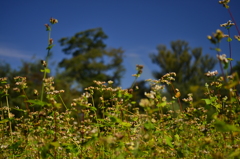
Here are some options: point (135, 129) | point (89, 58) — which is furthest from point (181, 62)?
point (135, 129)

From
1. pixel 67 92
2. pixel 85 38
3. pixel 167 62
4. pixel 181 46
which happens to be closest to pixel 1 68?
pixel 67 92

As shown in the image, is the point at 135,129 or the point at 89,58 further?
the point at 89,58

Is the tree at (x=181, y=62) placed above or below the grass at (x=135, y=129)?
above

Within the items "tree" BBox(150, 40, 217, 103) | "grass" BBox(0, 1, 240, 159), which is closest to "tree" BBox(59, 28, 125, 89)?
"tree" BBox(150, 40, 217, 103)

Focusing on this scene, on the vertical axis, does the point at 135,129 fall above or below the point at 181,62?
below

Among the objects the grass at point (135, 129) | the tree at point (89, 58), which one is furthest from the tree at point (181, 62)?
the grass at point (135, 129)

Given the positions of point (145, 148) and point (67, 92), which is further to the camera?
point (67, 92)

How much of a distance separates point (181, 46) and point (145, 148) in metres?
36.0

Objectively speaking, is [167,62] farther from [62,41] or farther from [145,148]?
[145,148]

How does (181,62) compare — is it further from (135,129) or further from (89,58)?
(135,129)

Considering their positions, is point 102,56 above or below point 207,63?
above

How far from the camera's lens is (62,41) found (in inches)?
1522

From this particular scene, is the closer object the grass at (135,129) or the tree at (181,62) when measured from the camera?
the grass at (135,129)

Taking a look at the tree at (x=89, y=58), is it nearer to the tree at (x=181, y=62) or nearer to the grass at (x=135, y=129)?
the tree at (x=181, y=62)
